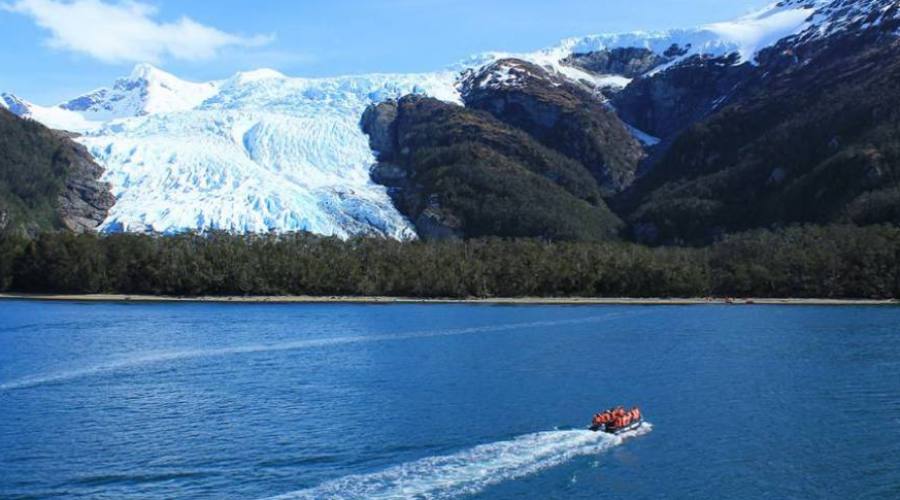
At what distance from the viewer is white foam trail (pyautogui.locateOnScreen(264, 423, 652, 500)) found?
50.1 meters

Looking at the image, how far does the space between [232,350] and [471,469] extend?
5595 cm

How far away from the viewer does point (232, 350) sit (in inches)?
4158

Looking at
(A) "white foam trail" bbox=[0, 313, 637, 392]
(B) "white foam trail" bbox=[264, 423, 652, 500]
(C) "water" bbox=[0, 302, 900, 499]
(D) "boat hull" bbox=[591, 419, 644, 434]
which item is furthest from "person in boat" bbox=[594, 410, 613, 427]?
(A) "white foam trail" bbox=[0, 313, 637, 392]

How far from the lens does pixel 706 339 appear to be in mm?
116812

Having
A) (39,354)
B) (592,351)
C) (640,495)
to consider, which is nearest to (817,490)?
(640,495)

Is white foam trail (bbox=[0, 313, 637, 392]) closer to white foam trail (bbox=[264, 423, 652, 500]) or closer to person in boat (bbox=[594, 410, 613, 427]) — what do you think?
white foam trail (bbox=[264, 423, 652, 500])

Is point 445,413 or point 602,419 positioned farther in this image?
point 445,413

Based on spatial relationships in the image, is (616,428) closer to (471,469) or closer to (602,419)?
(602,419)

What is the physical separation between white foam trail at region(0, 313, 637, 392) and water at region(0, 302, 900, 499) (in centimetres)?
42

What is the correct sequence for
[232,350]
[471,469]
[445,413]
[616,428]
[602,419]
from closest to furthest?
[471,469], [616,428], [602,419], [445,413], [232,350]

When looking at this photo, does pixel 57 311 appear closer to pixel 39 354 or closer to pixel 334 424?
pixel 39 354

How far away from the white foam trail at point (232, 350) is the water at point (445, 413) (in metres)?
0.42

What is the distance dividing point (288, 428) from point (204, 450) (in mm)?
7167

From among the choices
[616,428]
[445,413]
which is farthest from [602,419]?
[445,413]
